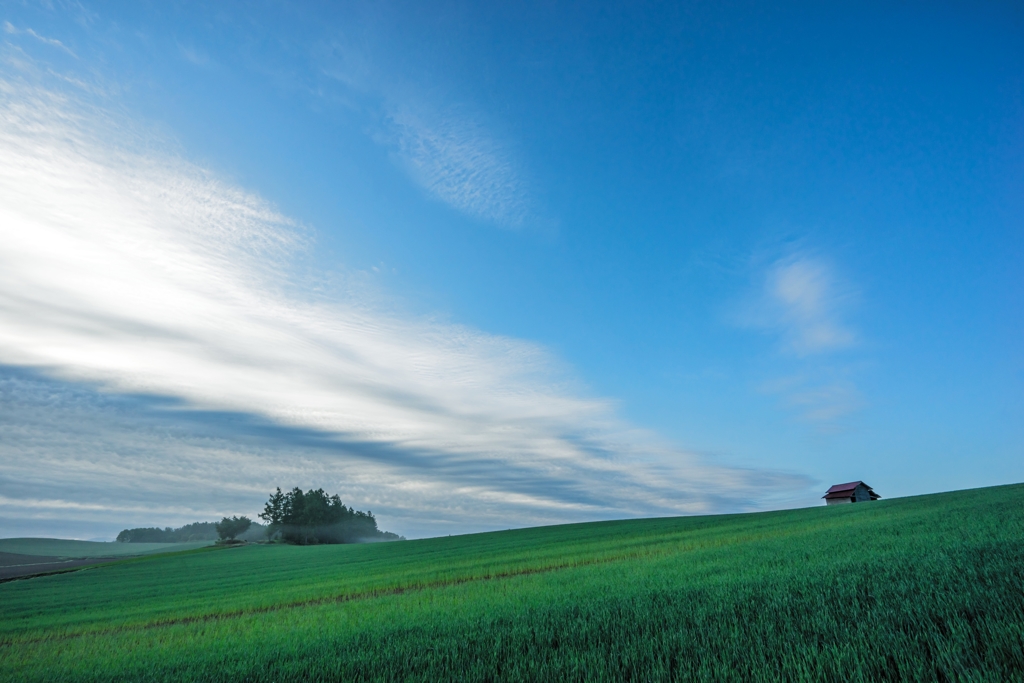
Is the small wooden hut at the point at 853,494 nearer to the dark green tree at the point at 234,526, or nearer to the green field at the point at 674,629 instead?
the green field at the point at 674,629

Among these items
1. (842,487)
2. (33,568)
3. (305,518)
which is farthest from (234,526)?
(842,487)

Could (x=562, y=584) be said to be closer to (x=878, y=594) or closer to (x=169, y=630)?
(x=878, y=594)

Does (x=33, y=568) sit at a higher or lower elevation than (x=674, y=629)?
lower

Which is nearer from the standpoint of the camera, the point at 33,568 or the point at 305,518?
the point at 33,568

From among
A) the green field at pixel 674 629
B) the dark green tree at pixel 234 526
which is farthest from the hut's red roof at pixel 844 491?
the dark green tree at pixel 234 526

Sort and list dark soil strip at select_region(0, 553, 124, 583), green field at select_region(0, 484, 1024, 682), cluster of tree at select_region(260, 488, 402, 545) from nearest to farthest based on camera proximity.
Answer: green field at select_region(0, 484, 1024, 682) < dark soil strip at select_region(0, 553, 124, 583) < cluster of tree at select_region(260, 488, 402, 545)

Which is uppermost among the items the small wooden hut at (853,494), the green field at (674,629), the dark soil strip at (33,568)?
the small wooden hut at (853,494)

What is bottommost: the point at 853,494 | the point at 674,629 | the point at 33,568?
the point at 33,568

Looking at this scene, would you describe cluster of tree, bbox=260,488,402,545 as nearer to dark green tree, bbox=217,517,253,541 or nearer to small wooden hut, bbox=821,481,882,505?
dark green tree, bbox=217,517,253,541

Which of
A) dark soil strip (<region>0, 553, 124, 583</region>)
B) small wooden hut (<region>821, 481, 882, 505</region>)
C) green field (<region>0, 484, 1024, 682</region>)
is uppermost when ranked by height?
small wooden hut (<region>821, 481, 882, 505</region>)

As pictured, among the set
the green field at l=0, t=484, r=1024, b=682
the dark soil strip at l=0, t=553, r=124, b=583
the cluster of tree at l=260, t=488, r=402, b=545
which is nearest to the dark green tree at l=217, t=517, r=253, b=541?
the cluster of tree at l=260, t=488, r=402, b=545

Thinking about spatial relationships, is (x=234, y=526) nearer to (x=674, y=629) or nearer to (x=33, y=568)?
(x=33, y=568)

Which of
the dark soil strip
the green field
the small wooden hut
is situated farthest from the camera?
the small wooden hut

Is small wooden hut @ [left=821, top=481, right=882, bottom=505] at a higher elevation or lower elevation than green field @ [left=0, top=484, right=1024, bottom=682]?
higher
